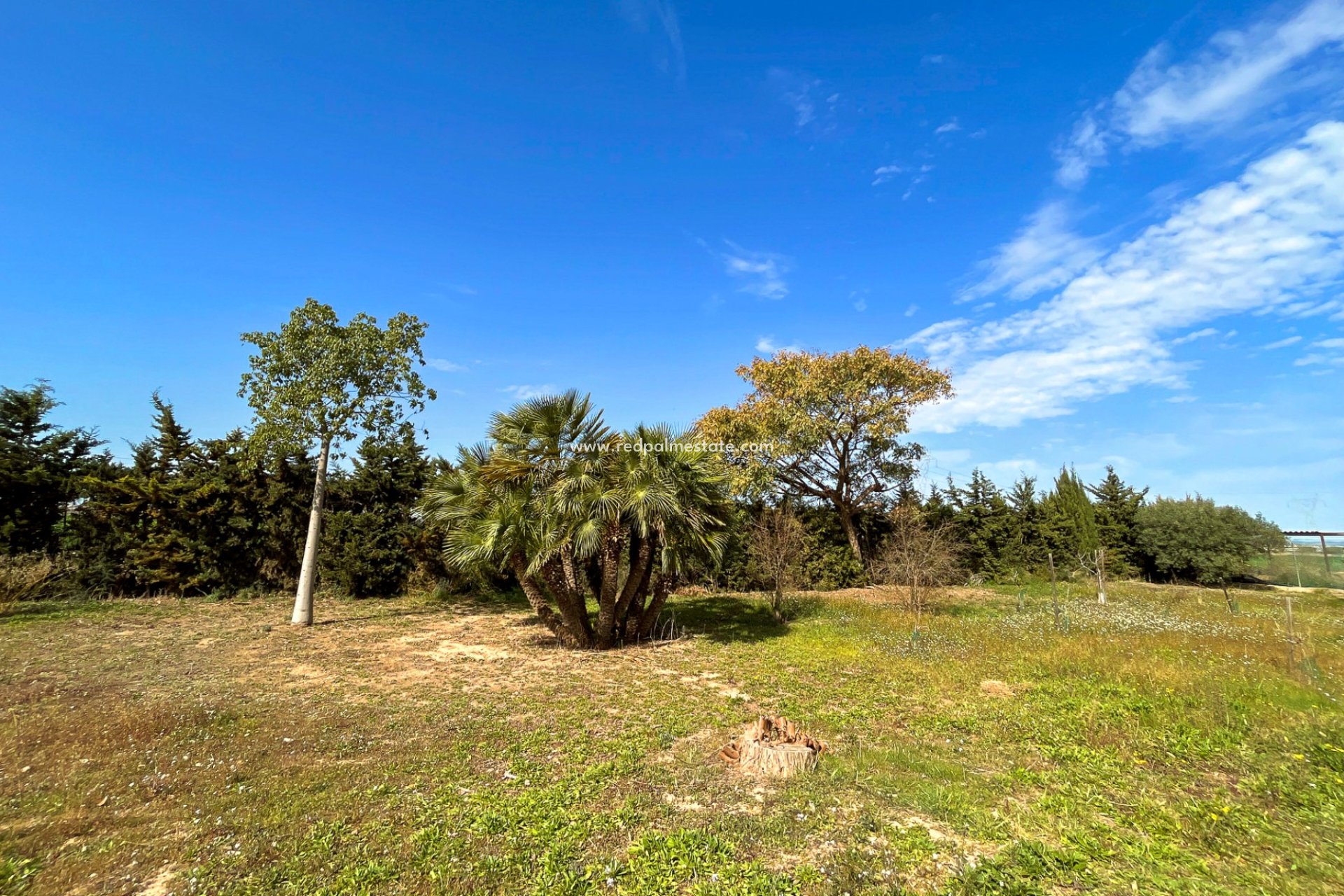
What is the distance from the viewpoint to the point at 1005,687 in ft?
23.5

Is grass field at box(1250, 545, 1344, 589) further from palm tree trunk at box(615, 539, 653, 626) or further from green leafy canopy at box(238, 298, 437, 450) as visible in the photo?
green leafy canopy at box(238, 298, 437, 450)

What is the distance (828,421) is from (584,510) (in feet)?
34.2

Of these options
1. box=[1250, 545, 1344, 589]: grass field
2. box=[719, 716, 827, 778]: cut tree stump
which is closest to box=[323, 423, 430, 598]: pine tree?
box=[719, 716, 827, 778]: cut tree stump

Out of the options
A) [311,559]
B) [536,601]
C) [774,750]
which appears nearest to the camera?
[774,750]

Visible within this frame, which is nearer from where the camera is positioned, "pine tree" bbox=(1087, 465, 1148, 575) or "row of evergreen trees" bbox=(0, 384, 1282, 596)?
"row of evergreen trees" bbox=(0, 384, 1282, 596)

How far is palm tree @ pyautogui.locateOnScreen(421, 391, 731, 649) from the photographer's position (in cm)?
927

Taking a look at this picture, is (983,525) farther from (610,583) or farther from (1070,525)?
(610,583)

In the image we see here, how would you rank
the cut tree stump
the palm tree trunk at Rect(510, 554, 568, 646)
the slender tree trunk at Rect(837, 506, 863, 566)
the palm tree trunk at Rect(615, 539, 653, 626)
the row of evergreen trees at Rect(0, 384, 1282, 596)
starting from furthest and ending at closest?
the slender tree trunk at Rect(837, 506, 863, 566) → the row of evergreen trees at Rect(0, 384, 1282, 596) → the palm tree trunk at Rect(615, 539, 653, 626) → the palm tree trunk at Rect(510, 554, 568, 646) → the cut tree stump

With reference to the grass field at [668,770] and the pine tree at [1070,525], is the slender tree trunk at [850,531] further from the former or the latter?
the grass field at [668,770]

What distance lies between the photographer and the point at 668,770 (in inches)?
189

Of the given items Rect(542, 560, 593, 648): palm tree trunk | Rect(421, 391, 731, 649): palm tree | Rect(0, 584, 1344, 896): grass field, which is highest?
Rect(421, 391, 731, 649): palm tree

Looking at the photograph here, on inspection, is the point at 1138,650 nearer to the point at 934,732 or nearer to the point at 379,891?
the point at 934,732

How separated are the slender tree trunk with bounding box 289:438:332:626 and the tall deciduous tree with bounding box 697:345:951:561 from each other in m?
10.7

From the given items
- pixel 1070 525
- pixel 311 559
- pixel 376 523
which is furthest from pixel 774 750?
pixel 1070 525
